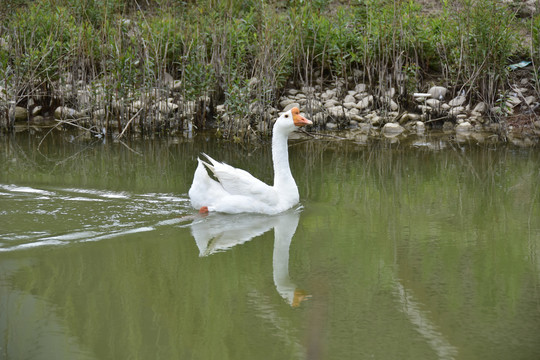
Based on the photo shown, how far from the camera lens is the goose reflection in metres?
7.04

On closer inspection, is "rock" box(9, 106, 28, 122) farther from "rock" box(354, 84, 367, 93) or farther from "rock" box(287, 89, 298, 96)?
"rock" box(354, 84, 367, 93)

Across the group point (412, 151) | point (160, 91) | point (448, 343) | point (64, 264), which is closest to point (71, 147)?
point (160, 91)

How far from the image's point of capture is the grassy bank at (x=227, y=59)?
14641mm

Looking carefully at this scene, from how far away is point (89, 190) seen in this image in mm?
9625

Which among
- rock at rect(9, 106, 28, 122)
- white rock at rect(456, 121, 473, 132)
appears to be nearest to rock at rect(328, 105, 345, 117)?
white rock at rect(456, 121, 473, 132)

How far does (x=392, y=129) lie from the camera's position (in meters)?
15.5

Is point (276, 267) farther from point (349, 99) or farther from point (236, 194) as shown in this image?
point (349, 99)

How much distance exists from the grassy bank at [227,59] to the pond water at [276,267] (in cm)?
354

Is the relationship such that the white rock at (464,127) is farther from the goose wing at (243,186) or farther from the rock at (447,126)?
the goose wing at (243,186)

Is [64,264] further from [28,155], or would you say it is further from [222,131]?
[222,131]

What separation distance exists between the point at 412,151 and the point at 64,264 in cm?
804

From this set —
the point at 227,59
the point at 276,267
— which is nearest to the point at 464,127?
the point at 227,59

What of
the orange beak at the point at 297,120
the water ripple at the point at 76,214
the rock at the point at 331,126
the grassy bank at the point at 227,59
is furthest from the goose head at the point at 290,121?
the rock at the point at 331,126

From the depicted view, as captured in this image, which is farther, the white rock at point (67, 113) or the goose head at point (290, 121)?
the white rock at point (67, 113)
